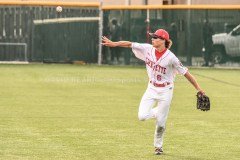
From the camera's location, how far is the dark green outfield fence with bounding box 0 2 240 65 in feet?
109

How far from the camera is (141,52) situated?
39.4ft

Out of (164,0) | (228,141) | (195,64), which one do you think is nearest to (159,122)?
(228,141)

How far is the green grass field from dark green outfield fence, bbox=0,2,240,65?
6128mm

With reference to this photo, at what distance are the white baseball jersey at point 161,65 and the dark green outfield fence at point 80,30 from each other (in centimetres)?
2118

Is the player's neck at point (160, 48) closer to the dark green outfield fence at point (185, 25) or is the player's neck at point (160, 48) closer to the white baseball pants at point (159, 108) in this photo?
the white baseball pants at point (159, 108)

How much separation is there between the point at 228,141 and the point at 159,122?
173 centimetres

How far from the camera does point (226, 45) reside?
33125mm

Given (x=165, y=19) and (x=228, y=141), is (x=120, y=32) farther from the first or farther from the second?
(x=228, y=141)

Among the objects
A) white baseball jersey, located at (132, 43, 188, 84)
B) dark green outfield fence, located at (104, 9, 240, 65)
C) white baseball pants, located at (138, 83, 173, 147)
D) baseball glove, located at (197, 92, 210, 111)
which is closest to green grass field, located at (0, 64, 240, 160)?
white baseball pants, located at (138, 83, 173, 147)

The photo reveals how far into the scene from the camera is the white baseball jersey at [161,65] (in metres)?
11.7

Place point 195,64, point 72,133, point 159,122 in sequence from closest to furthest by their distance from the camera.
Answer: point 159,122, point 72,133, point 195,64

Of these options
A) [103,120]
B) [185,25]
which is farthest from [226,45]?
[103,120]

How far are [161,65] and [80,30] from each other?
873 inches

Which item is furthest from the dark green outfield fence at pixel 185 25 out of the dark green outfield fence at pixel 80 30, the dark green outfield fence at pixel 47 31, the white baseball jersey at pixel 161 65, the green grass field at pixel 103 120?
the white baseball jersey at pixel 161 65
